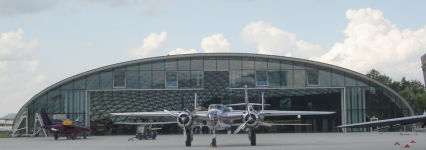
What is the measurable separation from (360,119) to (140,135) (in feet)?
99.6

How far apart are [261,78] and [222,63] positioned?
18.8 feet

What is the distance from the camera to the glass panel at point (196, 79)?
2244 inches

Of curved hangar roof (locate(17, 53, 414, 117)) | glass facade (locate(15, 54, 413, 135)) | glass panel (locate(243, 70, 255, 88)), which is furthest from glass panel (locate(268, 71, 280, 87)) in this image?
glass panel (locate(243, 70, 255, 88))

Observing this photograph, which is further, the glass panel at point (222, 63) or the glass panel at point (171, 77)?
the glass panel at point (222, 63)

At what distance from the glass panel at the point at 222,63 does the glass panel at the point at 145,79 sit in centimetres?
945

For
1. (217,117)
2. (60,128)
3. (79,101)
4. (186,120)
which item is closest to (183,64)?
(79,101)

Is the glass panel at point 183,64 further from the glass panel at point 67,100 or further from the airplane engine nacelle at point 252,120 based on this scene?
the airplane engine nacelle at point 252,120

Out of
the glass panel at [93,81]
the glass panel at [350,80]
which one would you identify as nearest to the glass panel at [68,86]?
the glass panel at [93,81]

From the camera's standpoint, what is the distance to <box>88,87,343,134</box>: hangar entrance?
5912 cm

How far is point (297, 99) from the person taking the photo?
60.6m

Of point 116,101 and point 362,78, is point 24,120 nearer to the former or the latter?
point 116,101

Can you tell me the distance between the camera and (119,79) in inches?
2234

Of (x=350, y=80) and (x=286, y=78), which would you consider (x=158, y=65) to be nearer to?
(x=286, y=78)

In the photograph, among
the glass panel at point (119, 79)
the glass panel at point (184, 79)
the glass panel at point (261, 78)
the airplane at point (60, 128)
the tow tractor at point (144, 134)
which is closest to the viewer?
the tow tractor at point (144, 134)
